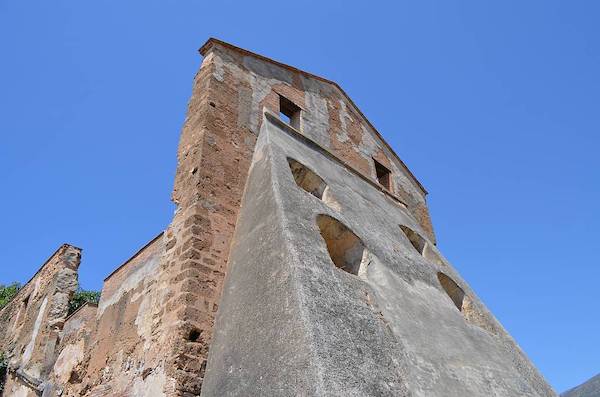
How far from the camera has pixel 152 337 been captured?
16.7ft

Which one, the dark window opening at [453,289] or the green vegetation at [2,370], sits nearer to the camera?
the dark window opening at [453,289]

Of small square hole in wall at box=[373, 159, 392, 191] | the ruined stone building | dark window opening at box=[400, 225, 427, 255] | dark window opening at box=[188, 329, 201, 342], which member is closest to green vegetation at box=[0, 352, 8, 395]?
the ruined stone building

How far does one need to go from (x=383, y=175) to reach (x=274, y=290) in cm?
707

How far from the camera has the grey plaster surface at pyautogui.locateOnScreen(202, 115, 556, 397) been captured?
338cm

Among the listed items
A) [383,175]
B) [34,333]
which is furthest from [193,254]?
[34,333]

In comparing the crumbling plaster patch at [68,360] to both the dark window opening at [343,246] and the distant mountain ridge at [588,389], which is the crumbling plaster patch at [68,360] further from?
the distant mountain ridge at [588,389]

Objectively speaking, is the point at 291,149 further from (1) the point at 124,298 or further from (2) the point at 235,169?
(1) the point at 124,298

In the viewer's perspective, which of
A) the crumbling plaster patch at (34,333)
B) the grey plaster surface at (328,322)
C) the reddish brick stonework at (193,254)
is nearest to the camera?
the grey plaster surface at (328,322)

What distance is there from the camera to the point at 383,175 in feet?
34.7

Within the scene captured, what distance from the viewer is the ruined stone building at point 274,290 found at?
3.63 metres

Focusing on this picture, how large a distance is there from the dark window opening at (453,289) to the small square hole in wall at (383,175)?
3.60m

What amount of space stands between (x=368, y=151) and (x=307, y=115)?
1956 millimetres

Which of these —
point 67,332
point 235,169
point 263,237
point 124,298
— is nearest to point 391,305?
point 263,237

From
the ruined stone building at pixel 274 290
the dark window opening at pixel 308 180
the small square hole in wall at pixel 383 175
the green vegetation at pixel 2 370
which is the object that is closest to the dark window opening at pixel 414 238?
the ruined stone building at pixel 274 290
